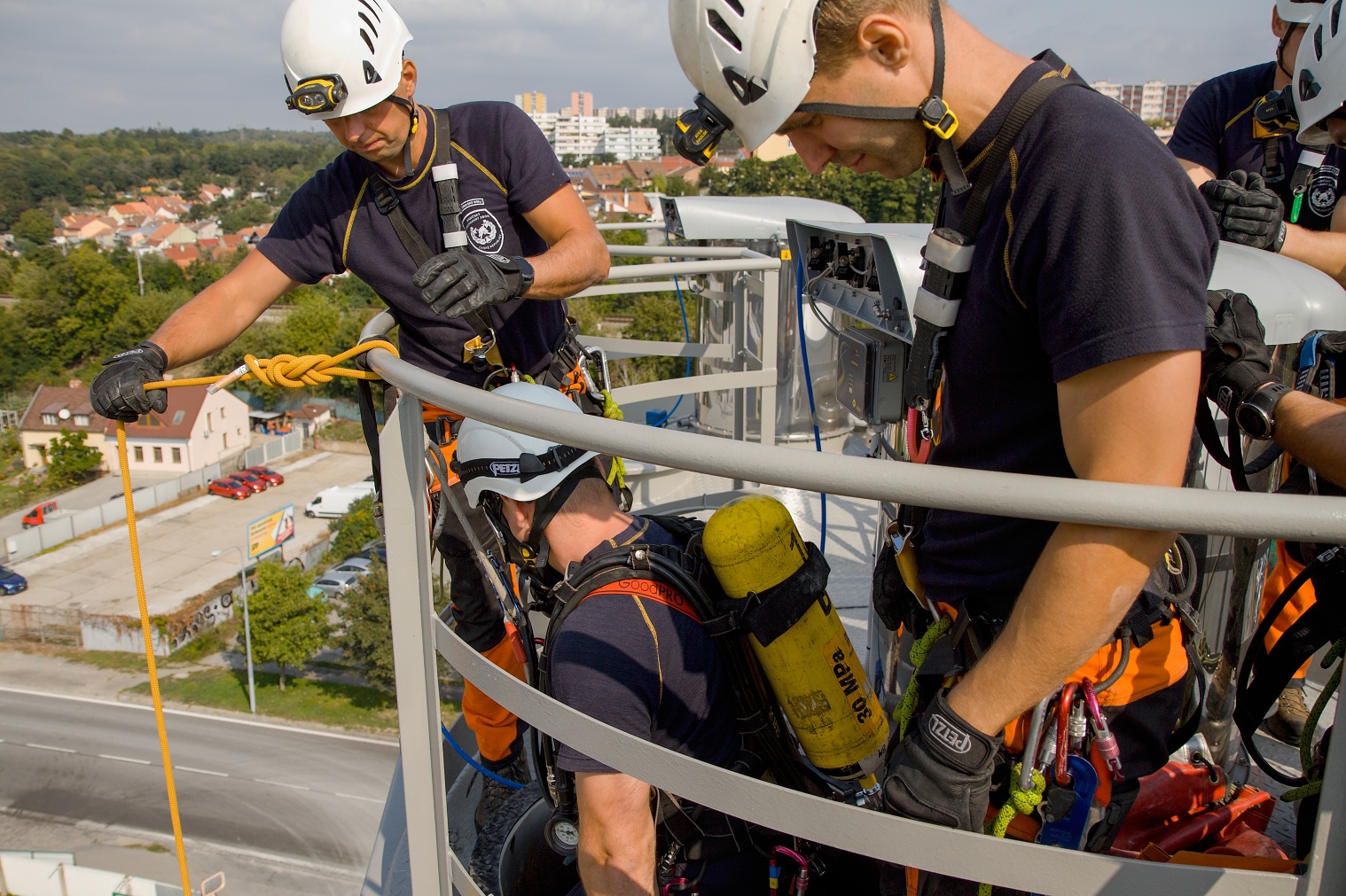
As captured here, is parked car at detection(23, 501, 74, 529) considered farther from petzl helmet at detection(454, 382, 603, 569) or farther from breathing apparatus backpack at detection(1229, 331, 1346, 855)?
breathing apparatus backpack at detection(1229, 331, 1346, 855)

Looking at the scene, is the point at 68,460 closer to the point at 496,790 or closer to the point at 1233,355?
the point at 496,790

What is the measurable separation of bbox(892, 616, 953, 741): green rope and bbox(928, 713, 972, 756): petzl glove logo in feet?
1.05

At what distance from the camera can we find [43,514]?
41625 mm

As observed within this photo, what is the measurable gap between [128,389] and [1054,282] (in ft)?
8.52

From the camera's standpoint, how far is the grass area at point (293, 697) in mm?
27469

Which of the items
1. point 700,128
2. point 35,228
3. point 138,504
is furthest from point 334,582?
point 35,228

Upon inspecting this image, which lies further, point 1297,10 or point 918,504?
point 1297,10

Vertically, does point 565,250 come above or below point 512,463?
above

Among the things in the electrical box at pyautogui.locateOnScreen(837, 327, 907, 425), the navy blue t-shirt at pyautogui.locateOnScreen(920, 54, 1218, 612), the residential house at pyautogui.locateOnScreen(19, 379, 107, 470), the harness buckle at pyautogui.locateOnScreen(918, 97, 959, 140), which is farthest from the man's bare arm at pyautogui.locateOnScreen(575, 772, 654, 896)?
the residential house at pyautogui.locateOnScreen(19, 379, 107, 470)

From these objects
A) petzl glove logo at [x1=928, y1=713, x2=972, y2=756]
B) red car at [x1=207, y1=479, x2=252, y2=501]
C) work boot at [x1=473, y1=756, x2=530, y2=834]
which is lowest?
red car at [x1=207, y1=479, x2=252, y2=501]

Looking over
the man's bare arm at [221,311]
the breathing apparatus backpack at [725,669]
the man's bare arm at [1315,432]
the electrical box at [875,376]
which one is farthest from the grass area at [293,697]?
the man's bare arm at [1315,432]

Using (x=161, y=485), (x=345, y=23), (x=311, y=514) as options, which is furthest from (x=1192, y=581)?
(x=161, y=485)

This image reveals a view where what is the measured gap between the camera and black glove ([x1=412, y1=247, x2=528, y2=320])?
8.07 feet

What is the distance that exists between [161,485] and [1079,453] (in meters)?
48.4
